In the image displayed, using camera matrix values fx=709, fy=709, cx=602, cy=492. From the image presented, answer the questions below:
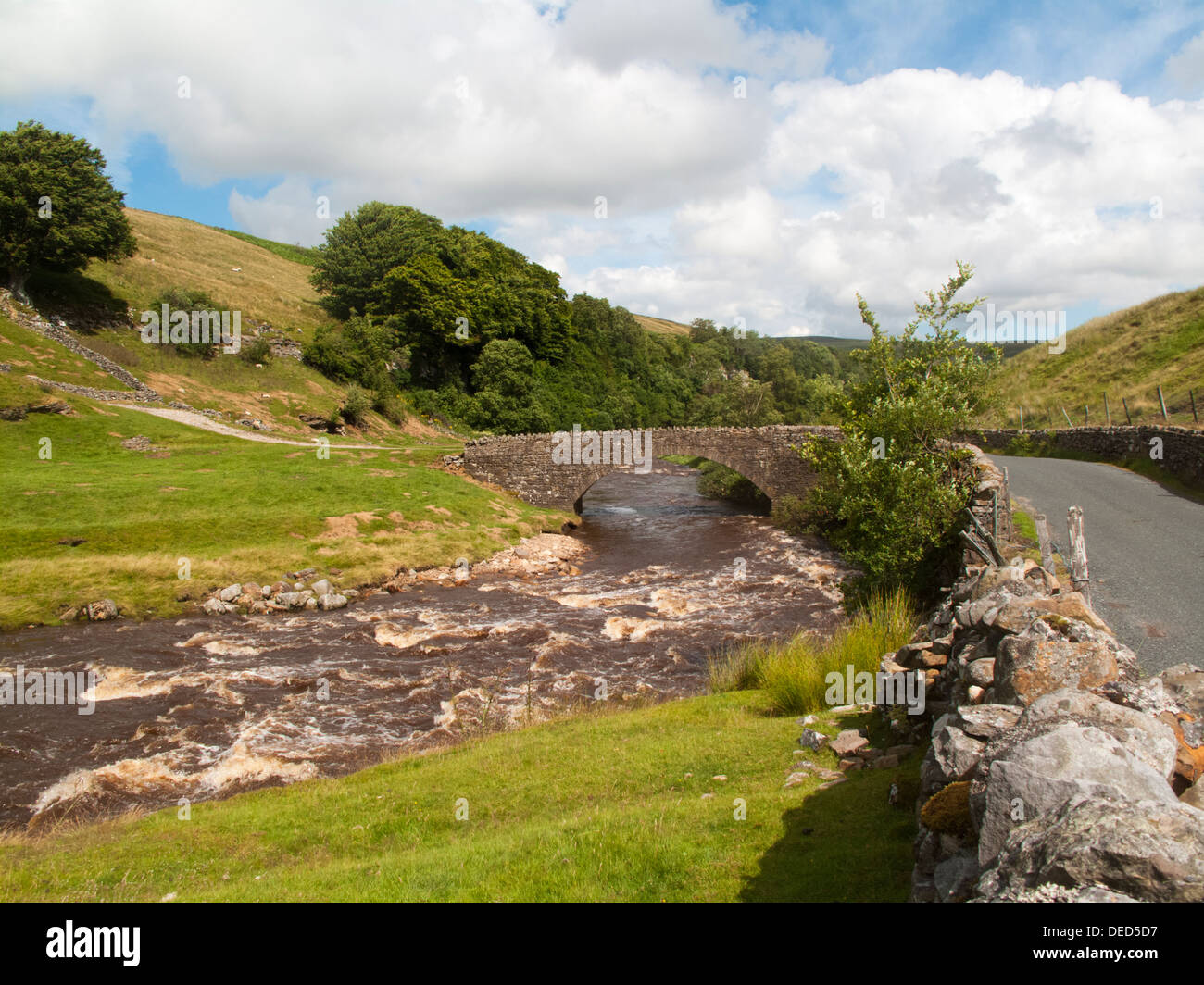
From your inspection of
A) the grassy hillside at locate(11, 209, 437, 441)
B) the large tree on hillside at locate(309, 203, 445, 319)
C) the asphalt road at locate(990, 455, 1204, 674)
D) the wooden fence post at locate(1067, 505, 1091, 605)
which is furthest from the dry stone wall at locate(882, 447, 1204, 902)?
the large tree on hillside at locate(309, 203, 445, 319)

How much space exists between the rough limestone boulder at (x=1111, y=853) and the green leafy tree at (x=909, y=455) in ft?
48.4

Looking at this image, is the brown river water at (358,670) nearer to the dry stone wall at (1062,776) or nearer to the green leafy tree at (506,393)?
the dry stone wall at (1062,776)

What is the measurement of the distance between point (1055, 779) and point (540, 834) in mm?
6684

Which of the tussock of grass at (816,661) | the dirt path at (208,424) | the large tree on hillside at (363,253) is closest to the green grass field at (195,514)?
the dirt path at (208,424)

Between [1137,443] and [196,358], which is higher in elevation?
[196,358]

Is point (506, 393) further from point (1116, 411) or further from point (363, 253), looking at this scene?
point (1116, 411)

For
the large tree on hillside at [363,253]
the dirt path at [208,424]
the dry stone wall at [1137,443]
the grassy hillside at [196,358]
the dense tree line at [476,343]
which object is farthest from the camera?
the large tree on hillside at [363,253]

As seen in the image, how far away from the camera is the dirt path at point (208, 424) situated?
148 ft

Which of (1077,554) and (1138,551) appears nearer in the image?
(1077,554)

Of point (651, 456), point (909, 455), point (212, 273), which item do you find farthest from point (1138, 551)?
point (212, 273)

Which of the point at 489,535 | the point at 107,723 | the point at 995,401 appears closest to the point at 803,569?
the point at 995,401

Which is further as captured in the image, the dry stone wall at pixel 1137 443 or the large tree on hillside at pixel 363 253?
the large tree on hillside at pixel 363 253

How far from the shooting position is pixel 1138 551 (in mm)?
17797

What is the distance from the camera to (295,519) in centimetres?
3172
